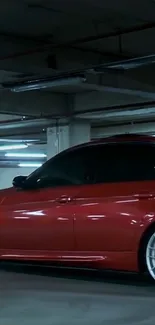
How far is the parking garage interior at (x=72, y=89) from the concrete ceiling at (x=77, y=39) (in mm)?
14

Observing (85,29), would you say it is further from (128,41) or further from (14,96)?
(14,96)

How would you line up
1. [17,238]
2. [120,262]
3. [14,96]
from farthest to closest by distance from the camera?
[14,96]
[17,238]
[120,262]

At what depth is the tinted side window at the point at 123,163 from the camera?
7488 millimetres

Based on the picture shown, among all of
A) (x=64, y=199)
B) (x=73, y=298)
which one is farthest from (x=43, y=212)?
(x=73, y=298)

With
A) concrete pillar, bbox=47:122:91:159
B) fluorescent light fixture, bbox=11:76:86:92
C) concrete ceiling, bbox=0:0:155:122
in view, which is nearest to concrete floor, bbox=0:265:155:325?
fluorescent light fixture, bbox=11:76:86:92

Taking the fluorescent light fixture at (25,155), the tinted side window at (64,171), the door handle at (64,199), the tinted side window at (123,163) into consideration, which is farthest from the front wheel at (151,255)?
the fluorescent light fixture at (25,155)

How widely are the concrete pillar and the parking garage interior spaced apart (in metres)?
0.02

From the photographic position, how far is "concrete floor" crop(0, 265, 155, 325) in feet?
18.3

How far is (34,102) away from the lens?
1522 cm

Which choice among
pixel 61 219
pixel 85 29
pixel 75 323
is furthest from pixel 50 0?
pixel 75 323

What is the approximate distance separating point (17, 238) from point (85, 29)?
3424 mm

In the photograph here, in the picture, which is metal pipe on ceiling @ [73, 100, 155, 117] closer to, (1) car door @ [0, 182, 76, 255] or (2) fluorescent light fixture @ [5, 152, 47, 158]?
(1) car door @ [0, 182, 76, 255]

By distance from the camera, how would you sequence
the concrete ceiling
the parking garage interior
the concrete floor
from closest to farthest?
the concrete floor < the parking garage interior < the concrete ceiling

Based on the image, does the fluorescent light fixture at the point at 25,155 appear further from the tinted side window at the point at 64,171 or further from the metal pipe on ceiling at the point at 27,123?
the tinted side window at the point at 64,171
